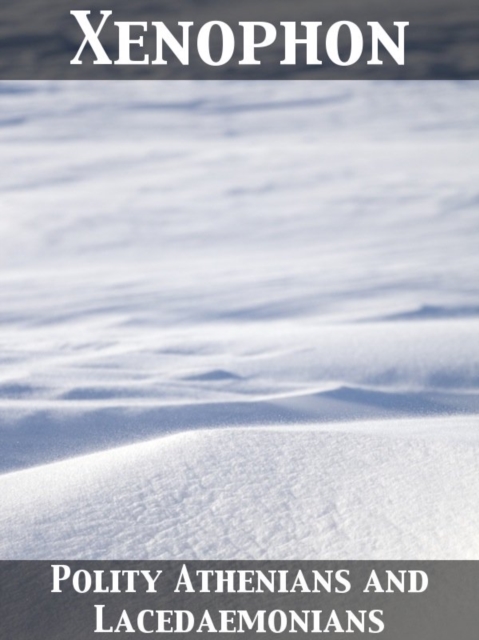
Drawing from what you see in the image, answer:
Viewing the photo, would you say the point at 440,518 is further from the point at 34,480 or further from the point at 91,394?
the point at 91,394

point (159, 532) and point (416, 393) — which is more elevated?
point (416, 393)

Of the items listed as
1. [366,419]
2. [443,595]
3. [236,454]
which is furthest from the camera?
[366,419]

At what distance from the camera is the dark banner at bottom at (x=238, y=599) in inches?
46.9

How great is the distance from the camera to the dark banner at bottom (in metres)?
1.19

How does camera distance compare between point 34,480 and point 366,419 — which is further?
point 366,419

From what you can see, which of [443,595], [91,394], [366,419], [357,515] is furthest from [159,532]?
[91,394]

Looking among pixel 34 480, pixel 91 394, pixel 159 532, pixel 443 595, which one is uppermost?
pixel 91 394

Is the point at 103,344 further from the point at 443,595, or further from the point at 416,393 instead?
the point at 443,595

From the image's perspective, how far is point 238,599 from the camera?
123 centimetres

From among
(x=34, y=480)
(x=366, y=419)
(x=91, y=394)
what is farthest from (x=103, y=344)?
(x=34, y=480)

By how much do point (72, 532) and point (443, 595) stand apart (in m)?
0.52

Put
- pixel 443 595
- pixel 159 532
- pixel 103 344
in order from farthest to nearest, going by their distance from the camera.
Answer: pixel 103 344 < pixel 159 532 < pixel 443 595

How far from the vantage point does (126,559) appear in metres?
1.28

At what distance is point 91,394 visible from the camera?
2.19 meters
